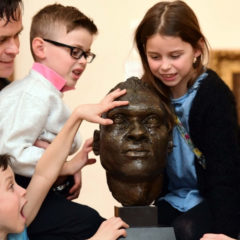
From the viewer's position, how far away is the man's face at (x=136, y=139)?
205cm

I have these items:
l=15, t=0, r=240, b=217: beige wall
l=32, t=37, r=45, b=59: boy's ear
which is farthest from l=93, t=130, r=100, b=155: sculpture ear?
l=15, t=0, r=240, b=217: beige wall

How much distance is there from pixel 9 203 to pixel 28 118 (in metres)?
0.31

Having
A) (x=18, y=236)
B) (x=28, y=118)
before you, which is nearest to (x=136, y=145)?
(x=28, y=118)

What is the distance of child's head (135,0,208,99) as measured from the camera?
7.27ft

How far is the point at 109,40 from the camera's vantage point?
3766 mm

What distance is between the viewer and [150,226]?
207 centimetres

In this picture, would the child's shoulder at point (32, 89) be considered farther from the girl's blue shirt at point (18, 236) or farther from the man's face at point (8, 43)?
the girl's blue shirt at point (18, 236)

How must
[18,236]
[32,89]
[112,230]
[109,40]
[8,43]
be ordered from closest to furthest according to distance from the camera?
1. [112,230]
2. [18,236]
3. [32,89]
4. [8,43]
5. [109,40]

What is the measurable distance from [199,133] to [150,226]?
1.31ft

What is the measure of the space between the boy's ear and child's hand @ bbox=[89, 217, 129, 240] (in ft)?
2.42

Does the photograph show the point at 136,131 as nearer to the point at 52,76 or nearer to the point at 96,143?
the point at 96,143

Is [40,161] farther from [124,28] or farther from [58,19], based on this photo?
[124,28]

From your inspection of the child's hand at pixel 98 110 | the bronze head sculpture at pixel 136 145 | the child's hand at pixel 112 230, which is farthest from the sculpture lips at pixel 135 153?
the child's hand at pixel 112 230

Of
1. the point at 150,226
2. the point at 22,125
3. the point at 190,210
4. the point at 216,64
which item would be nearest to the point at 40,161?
the point at 22,125
